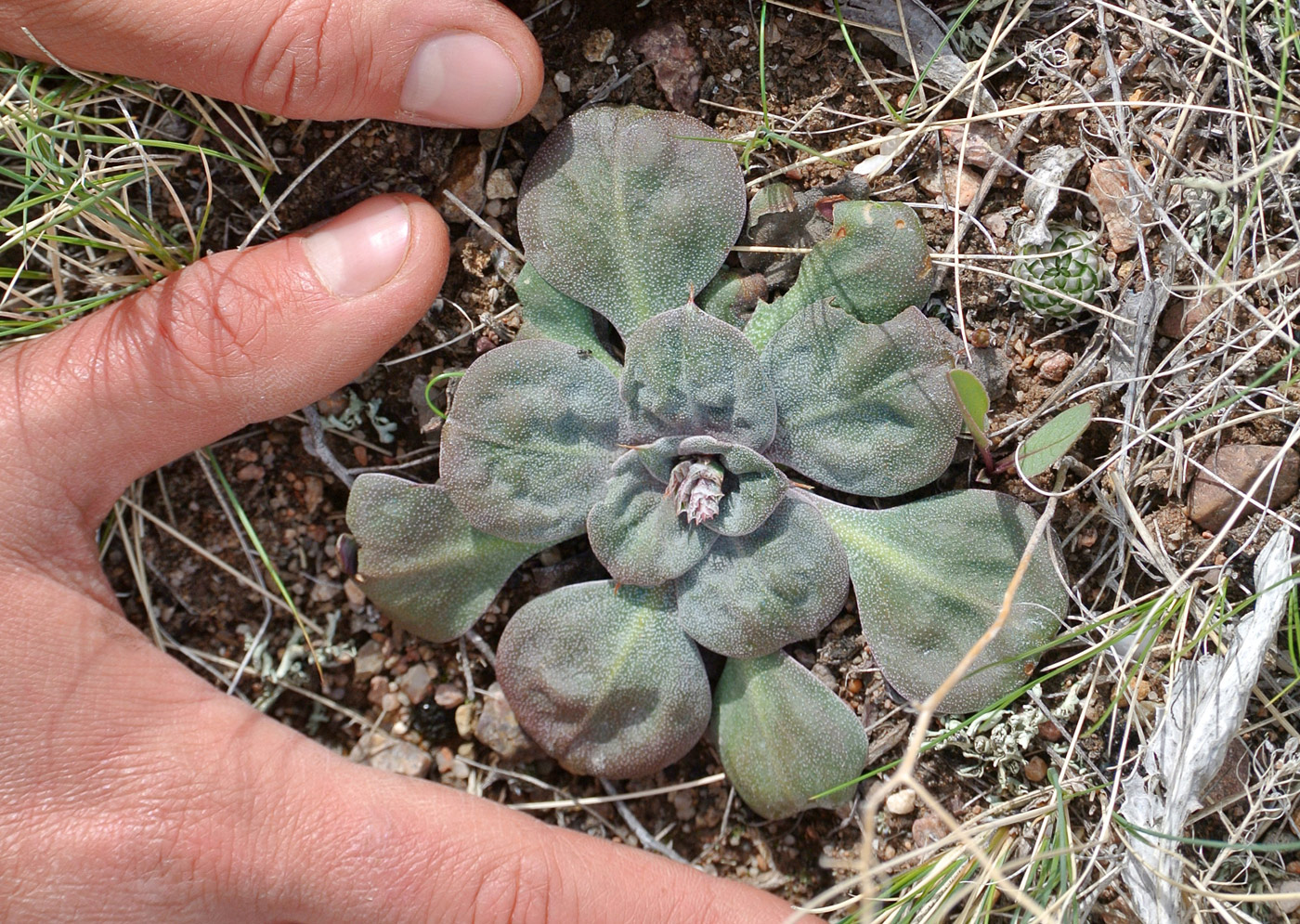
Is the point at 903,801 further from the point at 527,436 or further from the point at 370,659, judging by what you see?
the point at 370,659

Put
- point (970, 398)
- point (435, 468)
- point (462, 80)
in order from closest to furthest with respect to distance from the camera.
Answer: point (970, 398), point (462, 80), point (435, 468)

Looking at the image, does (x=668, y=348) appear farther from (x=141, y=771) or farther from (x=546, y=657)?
(x=141, y=771)

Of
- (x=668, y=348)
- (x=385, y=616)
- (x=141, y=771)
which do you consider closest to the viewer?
(x=668, y=348)

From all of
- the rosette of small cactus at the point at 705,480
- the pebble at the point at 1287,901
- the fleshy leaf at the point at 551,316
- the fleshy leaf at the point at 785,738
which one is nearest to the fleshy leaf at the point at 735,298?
the rosette of small cactus at the point at 705,480

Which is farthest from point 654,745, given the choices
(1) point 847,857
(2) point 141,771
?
(2) point 141,771

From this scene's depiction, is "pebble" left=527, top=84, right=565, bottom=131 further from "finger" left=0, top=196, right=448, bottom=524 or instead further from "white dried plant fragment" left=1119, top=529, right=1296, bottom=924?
"white dried plant fragment" left=1119, top=529, right=1296, bottom=924

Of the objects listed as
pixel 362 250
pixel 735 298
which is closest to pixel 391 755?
pixel 362 250

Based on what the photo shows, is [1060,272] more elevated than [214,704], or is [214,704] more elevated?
[1060,272]
